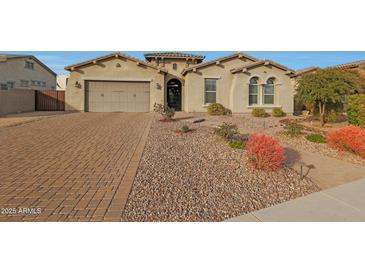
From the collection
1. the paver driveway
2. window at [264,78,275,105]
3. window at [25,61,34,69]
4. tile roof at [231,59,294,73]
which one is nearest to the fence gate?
window at [25,61,34,69]

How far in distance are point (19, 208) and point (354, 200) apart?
594 cm

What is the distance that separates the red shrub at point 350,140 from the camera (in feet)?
25.2

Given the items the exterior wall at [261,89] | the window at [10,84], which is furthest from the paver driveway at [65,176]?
the window at [10,84]

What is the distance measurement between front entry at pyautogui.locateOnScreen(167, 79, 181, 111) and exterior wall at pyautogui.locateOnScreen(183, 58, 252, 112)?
4.90 m

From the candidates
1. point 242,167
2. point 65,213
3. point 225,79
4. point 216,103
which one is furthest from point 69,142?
point 225,79

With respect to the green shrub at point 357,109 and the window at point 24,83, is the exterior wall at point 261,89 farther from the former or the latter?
the window at point 24,83

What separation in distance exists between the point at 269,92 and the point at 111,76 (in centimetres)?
1412

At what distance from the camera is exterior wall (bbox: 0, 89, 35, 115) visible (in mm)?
18469

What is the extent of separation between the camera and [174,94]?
26656 millimetres

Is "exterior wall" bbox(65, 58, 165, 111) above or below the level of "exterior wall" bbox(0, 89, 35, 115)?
above

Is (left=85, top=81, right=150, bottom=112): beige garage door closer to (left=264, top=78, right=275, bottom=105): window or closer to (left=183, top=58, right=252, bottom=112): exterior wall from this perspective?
(left=183, top=58, right=252, bottom=112): exterior wall

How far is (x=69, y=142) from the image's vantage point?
866 centimetres

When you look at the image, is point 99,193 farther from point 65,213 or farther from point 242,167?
point 242,167

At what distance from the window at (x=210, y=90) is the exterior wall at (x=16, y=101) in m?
16.0
